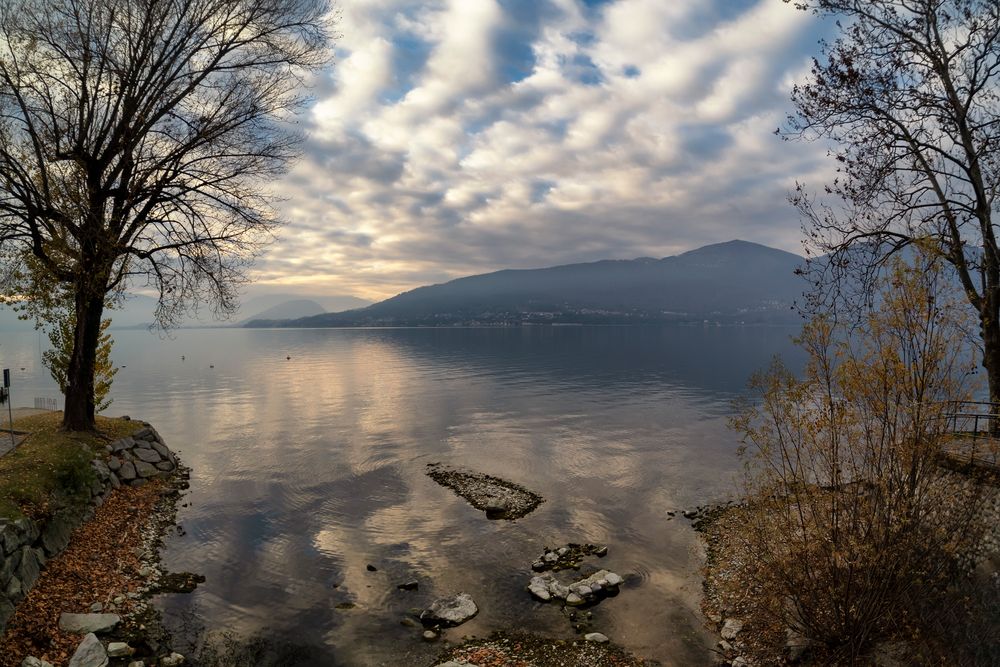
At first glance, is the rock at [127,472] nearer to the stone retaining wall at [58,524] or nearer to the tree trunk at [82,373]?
the stone retaining wall at [58,524]

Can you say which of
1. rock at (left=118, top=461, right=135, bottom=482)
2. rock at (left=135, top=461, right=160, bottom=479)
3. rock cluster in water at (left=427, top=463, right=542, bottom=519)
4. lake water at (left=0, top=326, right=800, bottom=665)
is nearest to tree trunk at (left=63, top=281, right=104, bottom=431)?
rock at (left=118, top=461, right=135, bottom=482)

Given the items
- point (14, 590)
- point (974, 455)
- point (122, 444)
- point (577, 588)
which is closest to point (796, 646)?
point (577, 588)

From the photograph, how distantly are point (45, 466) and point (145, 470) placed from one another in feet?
31.6

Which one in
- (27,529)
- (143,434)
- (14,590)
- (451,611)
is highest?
(27,529)

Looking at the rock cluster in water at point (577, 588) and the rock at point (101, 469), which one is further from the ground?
the rock at point (101, 469)

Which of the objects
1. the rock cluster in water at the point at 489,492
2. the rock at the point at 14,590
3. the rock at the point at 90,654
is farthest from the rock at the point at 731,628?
the rock at the point at 14,590

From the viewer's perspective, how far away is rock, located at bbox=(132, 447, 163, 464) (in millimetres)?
30331

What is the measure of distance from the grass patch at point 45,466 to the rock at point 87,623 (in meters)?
3.94

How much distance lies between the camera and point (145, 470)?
1185 inches

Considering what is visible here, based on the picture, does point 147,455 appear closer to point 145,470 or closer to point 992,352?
point 145,470

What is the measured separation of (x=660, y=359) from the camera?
5192 inches

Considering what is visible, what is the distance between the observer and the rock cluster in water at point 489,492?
2926 centimetres

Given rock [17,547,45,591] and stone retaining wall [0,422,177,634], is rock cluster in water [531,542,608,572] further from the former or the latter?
stone retaining wall [0,422,177,634]

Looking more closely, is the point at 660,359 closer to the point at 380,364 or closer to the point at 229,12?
the point at 380,364
